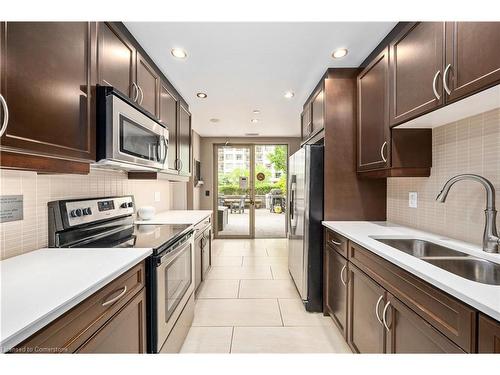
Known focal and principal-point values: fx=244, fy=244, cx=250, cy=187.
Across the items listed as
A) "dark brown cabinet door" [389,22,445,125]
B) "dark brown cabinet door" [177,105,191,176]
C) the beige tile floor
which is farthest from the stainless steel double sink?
"dark brown cabinet door" [177,105,191,176]

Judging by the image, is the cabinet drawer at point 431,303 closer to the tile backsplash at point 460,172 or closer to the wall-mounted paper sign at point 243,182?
the tile backsplash at point 460,172

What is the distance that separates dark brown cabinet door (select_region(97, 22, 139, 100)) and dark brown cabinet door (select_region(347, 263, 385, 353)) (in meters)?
1.99

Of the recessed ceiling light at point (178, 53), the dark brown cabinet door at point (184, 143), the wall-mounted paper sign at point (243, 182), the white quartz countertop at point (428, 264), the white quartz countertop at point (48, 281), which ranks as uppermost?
the recessed ceiling light at point (178, 53)

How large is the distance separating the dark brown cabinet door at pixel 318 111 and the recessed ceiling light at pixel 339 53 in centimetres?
36

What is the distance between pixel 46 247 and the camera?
4.58ft

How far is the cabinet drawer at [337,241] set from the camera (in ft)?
6.18

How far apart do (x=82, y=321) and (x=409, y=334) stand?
4.35 ft

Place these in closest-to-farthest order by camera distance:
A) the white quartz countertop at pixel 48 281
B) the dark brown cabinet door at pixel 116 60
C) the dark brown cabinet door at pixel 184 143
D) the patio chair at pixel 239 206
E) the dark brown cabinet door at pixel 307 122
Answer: the white quartz countertop at pixel 48 281, the dark brown cabinet door at pixel 116 60, the dark brown cabinet door at pixel 184 143, the dark brown cabinet door at pixel 307 122, the patio chair at pixel 239 206

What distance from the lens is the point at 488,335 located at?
28.6 inches

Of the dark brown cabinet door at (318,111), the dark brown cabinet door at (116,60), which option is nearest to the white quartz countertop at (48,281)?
the dark brown cabinet door at (116,60)

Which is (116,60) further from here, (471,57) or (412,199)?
(412,199)

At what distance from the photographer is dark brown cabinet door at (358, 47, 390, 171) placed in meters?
1.86

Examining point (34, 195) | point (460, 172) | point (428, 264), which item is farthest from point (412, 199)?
point (34, 195)
